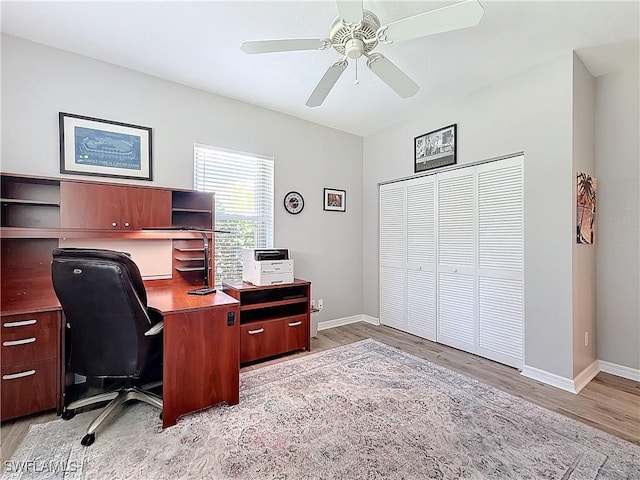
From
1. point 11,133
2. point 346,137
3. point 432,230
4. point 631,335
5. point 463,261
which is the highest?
point 346,137

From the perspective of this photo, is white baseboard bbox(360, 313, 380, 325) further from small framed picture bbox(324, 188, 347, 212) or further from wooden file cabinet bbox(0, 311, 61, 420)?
wooden file cabinet bbox(0, 311, 61, 420)

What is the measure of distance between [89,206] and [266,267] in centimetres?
153

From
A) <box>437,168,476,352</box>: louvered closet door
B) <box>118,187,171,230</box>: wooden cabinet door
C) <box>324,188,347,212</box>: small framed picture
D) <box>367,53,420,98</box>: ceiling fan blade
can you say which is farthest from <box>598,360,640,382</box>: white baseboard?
<box>118,187,171,230</box>: wooden cabinet door

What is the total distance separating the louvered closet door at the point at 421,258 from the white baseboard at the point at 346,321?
1.95 ft

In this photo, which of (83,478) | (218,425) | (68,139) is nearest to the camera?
(83,478)

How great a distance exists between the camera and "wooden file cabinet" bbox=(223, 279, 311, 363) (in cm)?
295

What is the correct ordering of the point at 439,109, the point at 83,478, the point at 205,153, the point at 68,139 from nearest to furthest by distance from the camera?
the point at 83,478 < the point at 68,139 < the point at 205,153 < the point at 439,109

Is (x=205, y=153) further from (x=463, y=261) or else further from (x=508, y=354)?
(x=508, y=354)

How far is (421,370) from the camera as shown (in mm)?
2783

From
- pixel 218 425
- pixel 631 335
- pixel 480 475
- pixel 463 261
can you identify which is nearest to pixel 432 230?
pixel 463 261

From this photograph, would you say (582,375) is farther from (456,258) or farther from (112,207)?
(112,207)

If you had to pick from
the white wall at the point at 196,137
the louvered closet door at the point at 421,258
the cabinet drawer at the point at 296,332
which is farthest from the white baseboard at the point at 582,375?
the white wall at the point at 196,137

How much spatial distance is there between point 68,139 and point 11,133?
33cm

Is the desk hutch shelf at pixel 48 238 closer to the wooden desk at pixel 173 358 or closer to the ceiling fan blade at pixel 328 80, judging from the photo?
the wooden desk at pixel 173 358
